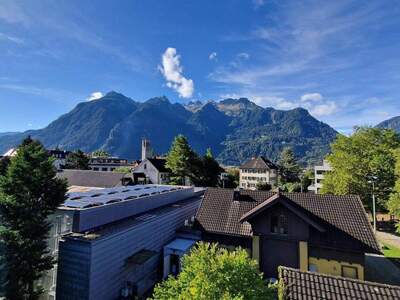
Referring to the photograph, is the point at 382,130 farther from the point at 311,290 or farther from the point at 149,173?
the point at 149,173

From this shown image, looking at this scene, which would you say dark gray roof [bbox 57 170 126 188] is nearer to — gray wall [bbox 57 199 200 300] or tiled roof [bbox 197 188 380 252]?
tiled roof [bbox 197 188 380 252]

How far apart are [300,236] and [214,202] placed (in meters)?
7.54

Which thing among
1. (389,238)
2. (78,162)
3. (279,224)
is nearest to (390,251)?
(389,238)

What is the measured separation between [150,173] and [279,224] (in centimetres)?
5086

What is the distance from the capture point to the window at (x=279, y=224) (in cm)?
1933

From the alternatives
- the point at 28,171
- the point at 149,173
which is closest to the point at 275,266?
the point at 28,171

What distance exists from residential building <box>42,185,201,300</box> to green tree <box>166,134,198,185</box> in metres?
27.8

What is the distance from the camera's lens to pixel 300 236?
18750mm

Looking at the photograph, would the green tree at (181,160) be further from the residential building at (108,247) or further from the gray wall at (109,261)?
the gray wall at (109,261)

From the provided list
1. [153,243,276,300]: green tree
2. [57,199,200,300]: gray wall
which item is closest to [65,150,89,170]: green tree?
[57,199,200,300]: gray wall

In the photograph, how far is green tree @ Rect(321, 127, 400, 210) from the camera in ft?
121

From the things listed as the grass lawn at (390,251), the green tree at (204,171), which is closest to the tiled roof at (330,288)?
the grass lawn at (390,251)

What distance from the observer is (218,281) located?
9.05 metres

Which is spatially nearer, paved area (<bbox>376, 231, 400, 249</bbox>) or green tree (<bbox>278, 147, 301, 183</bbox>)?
paved area (<bbox>376, 231, 400, 249</bbox>)
